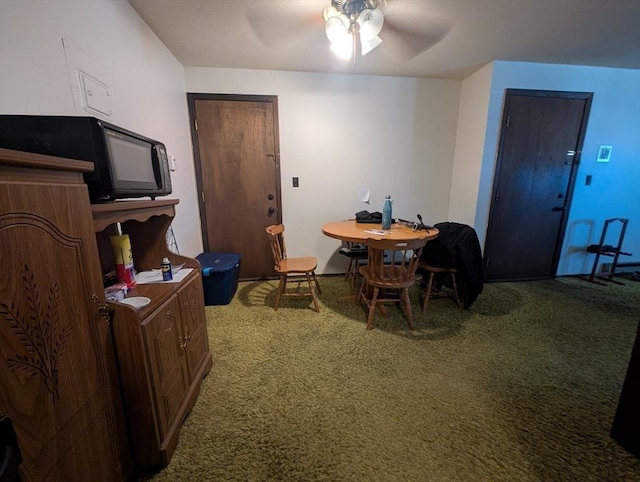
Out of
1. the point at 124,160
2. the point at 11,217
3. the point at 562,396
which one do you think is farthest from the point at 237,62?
the point at 562,396

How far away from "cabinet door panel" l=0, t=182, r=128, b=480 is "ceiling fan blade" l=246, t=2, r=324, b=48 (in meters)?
1.73

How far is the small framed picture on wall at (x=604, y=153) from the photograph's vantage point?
2748 millimetres

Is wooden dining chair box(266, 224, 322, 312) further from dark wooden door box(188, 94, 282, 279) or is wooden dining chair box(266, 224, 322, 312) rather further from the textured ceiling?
the textured ceiling

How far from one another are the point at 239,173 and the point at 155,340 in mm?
2102

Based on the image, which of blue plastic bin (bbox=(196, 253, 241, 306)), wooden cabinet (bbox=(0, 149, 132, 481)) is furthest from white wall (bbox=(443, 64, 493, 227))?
wooden cabinet (bbox=(0, 149, 132, 481))

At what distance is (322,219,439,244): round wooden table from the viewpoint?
6.21 ft

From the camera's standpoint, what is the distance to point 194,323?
1360 millimetres

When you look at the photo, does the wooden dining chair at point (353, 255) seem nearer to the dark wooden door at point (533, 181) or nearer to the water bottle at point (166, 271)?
the dark wooden door at point (533, 181)

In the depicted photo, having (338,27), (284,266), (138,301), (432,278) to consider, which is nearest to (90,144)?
(138,301)

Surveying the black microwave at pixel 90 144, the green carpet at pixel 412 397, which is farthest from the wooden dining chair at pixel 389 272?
the black microwave at pixel 90 144

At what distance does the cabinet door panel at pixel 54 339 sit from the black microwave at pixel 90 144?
16 centimetres

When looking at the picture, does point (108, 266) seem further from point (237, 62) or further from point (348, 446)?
point (237, 62)

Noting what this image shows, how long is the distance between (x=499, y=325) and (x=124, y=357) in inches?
99.4

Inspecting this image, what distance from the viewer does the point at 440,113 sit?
2.93 meters
